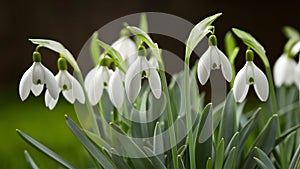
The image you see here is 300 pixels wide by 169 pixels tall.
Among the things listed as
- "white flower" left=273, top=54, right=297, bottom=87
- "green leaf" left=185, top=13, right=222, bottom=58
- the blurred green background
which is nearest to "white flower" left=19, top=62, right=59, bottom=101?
"green leaf" left=185, top=13, right=222, bottom=58

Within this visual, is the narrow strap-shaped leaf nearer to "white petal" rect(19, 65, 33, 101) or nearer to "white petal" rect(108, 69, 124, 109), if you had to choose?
"white petal" rect(108, 69, 124, 109)

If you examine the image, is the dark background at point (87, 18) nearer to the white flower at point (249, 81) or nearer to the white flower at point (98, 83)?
the white flower at point (98, 83)

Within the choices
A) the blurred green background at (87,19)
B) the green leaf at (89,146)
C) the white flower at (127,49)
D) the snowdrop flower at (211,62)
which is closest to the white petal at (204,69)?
the snowdrop flower at (211,62)

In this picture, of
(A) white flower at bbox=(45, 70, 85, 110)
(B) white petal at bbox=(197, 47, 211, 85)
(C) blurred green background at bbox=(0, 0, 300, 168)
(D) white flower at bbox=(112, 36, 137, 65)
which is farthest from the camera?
(C) blurred green background at bbox=(0, 0, 300, 168)

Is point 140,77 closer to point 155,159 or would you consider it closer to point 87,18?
point 155,159

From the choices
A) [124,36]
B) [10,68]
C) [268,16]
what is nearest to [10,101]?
[10,68]

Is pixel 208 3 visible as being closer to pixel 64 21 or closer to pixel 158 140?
pixel 64 21
